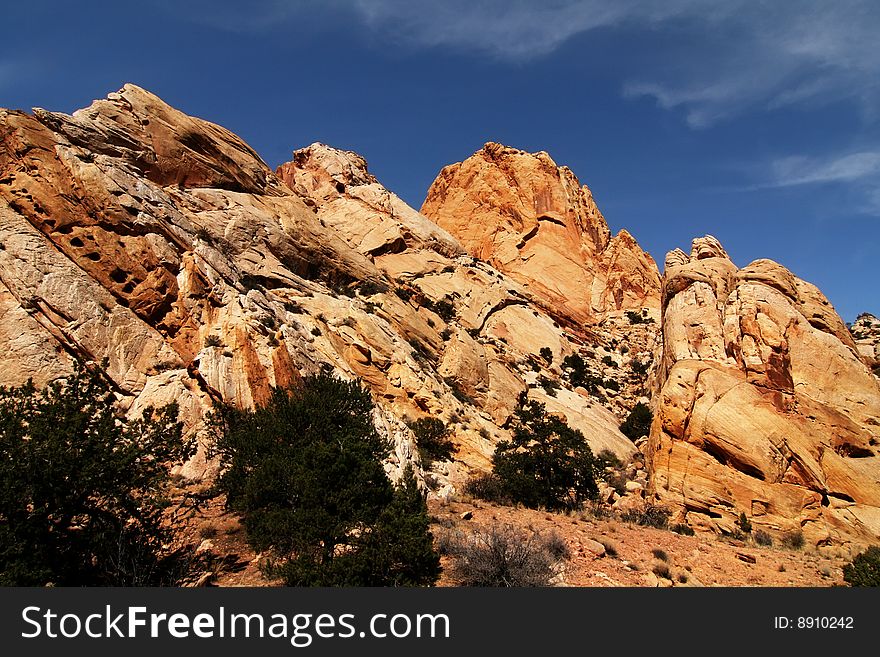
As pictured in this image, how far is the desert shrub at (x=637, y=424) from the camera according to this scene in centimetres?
3419

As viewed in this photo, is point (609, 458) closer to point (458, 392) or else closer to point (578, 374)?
point (458, 392)

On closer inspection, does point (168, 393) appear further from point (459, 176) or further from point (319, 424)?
point (459, 176)

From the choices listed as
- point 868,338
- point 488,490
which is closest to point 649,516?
point 488,490

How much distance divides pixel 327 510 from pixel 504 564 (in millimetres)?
4089

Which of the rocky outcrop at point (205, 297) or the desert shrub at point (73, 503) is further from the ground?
the rocky outcrop at point (205, 297)

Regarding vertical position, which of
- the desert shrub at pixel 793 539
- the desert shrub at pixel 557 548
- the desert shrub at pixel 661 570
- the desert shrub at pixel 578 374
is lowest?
the desert shrub at pixel 793 539

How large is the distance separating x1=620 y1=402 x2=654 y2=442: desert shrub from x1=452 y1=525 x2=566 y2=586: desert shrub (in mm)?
25199

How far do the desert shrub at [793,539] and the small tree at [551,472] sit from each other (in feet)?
21.9

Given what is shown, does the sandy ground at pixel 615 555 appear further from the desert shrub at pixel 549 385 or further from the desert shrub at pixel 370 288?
the desert shrub at pixel 370 288

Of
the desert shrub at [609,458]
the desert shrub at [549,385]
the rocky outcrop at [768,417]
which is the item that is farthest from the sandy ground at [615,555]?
the desert shrub at [549,385]

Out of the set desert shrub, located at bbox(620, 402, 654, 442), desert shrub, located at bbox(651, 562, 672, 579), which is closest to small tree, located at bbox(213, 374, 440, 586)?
desert shrub, located at bbox(651, 562, 672, 579)

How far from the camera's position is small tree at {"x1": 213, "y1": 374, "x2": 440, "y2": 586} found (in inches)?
386

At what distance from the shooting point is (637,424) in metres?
34.5

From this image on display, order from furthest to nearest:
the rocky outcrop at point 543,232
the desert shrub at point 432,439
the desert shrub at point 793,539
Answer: the rocky outcrop at point 543,232
the desert shrub at point 432,439
the desert shrub at point 793,539
